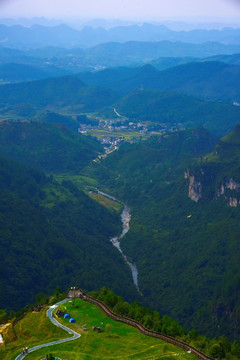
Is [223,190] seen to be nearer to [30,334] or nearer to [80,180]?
[80,180]

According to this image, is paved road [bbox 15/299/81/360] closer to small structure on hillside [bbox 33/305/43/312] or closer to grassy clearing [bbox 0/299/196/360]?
grassy clearing [bbox 0/299/196/360]

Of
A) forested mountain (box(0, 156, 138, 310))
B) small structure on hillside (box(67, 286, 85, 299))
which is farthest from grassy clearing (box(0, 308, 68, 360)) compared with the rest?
forested mountain (box(0, 156, 138, 310))

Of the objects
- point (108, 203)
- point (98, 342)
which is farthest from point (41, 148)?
point (98, 342)

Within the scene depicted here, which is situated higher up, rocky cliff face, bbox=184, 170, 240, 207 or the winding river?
rocky cliff face, bbox=184, 170, 240, 207

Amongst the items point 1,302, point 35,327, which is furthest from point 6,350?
point 1,302

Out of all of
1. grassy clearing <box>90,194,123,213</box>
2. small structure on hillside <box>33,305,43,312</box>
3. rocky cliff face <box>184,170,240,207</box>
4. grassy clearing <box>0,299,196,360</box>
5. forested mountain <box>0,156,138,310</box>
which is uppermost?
grassy clearing <box>0,299,196,360</box>

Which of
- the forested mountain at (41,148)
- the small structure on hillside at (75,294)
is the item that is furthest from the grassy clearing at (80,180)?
the small structure on hillside at (75,294)

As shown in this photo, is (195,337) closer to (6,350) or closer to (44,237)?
(6,350)
